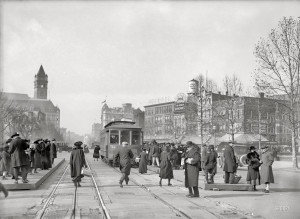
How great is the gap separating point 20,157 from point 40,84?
157185mm

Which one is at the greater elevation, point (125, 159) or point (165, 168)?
point (125, 159)

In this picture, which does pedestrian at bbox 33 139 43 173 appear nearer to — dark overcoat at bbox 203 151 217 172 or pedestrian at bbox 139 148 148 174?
pedestrian at bbox 139 148 148 174

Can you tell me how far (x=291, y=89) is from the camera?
1144 inches

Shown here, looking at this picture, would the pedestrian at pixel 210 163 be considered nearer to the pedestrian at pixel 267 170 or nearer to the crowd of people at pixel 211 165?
the crowd of people at pixel 211 165

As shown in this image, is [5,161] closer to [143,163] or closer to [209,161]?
[143,163]

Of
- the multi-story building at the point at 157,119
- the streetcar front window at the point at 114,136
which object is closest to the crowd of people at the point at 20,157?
the streetcar front window at the point at 114,136

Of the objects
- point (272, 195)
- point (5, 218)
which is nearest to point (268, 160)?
point (272, 195)

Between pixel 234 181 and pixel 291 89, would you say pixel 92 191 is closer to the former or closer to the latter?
pixel 234 181

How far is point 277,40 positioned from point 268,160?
18393 millimetres

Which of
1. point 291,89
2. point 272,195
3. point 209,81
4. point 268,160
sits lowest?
point 272,195

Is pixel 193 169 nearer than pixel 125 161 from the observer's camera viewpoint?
Yes

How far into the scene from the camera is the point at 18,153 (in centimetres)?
1362

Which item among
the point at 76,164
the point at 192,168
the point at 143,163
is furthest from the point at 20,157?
the point at 143,163

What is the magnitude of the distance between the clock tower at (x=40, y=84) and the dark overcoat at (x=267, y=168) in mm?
157939
